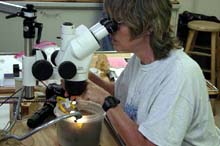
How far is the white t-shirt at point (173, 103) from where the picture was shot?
127 cm

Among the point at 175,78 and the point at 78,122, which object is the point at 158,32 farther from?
the point at 78,122

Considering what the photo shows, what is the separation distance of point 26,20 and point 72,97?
30cm

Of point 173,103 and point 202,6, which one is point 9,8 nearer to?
point 173,103

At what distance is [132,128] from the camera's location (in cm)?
134

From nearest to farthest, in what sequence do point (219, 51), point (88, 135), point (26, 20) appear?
point (26, 20)
point (88, 135)
point (219, 51)

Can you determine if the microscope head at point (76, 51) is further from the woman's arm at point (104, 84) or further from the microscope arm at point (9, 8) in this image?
the woman's arm at point (104, 84)

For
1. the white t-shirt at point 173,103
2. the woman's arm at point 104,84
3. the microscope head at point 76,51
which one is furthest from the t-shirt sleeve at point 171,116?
the woman's arm at point 104,84

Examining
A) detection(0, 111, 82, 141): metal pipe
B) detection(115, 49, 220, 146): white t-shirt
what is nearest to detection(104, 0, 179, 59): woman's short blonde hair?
detection(115, 49, 220, 146): white t-shirt

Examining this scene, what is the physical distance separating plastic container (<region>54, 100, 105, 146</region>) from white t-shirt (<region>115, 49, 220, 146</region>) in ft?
0.50

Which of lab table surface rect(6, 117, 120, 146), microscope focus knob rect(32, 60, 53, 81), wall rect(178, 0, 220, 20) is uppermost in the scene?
wall rect(178, 0, 220, 20)

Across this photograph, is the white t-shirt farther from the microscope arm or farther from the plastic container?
the microscope arm

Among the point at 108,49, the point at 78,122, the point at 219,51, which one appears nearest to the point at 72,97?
the point at 78,122

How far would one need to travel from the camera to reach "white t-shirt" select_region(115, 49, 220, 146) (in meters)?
1.27

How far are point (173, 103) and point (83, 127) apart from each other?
1.01 ft
